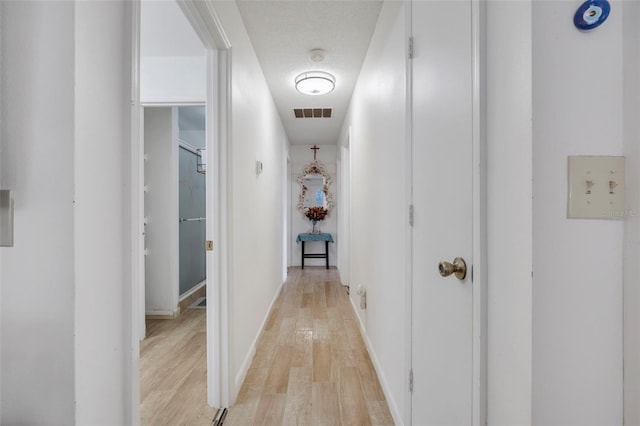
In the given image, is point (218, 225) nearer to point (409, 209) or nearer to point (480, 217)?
point (409, 209)

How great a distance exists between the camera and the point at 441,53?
103 centimetres

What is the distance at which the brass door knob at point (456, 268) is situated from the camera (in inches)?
34.2

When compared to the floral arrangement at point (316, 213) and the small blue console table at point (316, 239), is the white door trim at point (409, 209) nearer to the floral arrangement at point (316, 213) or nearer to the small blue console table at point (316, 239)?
the small blue console table at point (316, 239)

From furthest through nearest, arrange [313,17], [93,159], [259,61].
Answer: [259,61], [313,17], [93,159]

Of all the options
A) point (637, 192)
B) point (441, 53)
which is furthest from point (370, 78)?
point (637, 192)

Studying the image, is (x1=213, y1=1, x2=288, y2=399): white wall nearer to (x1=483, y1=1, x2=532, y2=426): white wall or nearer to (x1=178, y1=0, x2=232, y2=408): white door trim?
(x1=178, y1=0, x2=232, y2=408): white door trim

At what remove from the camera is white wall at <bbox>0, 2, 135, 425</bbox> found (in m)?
0.63

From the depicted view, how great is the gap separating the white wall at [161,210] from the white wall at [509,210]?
9.75 feet

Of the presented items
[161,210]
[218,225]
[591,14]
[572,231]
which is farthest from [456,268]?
[161,210]

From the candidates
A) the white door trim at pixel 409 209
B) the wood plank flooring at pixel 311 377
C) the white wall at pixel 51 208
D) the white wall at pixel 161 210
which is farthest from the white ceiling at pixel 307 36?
the wood plank flooring at pixel 311 377

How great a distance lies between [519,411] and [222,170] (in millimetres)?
1552

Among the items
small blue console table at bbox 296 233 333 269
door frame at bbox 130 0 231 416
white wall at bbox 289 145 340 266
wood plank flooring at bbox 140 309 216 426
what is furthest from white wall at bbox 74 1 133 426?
white wall at bbox 289 145 340 266

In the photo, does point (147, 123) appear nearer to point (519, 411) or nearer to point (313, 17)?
point (313, 17)

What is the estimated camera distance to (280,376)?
195 cm
